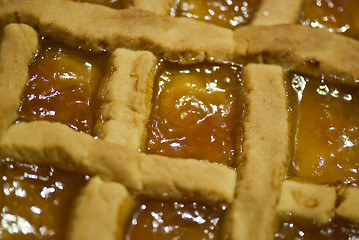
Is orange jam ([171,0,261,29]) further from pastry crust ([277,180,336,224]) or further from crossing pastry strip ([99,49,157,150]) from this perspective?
pastry crust ([277,180,336,224])

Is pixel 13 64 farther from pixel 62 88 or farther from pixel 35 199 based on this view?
pixel 35 199

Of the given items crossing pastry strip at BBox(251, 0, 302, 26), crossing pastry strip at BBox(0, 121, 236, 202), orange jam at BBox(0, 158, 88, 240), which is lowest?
orange jam at BBox(0, 158, 88, 240)

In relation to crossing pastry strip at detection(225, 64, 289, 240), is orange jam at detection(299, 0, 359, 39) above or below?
above

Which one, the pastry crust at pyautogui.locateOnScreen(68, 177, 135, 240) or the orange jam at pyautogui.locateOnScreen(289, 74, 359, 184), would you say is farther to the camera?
the orange jam at pyautogui.locateOnScreen(289, 74, 359, 184)

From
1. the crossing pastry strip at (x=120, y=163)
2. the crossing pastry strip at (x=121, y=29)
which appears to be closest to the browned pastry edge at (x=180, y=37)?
the crossing pastry strip at (x=121, y=29)

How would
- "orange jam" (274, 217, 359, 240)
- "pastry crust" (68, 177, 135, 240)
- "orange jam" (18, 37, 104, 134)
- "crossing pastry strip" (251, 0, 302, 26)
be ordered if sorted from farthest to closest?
"crossing pastry strip" (251, 0, 302, 26), "orange jam" (18, 37, 104, 134), "orange jam" (274, 217, 359, 240), "pastry crust" (68, 177, 135, 240)

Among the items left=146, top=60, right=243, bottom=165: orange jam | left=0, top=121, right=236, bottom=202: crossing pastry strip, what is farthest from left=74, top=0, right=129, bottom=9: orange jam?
left=0, top=121, right=236, bottom=202: crossing pastry strip

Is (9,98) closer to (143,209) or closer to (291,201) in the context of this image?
(143,209)
